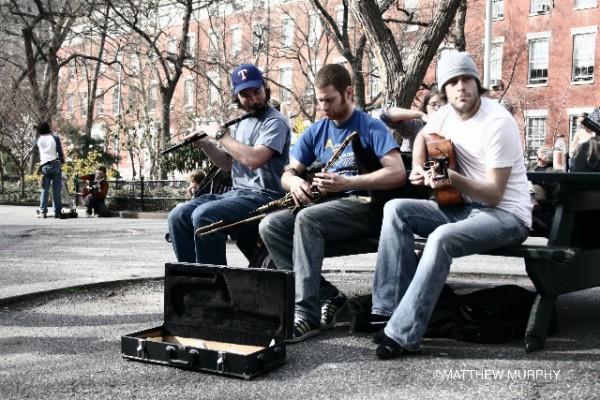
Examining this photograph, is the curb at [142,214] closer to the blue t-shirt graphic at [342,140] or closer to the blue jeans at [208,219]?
the blue jeans at [208,219]

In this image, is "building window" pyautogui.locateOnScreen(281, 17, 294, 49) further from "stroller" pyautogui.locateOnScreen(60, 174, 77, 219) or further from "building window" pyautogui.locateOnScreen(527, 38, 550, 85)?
"stroller" pyautogui.locateOnScreen(60, 174, 77, 219)

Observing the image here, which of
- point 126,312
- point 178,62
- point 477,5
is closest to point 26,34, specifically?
point 178,62

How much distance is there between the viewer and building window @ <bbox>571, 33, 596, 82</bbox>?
112 ft

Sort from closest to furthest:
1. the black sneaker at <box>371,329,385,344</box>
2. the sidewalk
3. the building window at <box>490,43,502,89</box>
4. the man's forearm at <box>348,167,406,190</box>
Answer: the black sneaker at <box>371,329,385,344</box>, the man's forearm at <box>348,167,406,190</box>, the sidewalk, the building window at <box>490,43,502,89</box>

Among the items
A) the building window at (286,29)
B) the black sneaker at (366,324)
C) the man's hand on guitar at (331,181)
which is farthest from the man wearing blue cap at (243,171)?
the building window at (286,29)

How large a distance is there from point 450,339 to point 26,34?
982 inches

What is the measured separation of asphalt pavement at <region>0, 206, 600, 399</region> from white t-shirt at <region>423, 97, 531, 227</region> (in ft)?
2.61

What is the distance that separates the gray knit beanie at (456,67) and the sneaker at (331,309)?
1540 mm

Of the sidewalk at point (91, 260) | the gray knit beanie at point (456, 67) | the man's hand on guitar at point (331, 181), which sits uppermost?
the gray knit beanie at point (456, 67)

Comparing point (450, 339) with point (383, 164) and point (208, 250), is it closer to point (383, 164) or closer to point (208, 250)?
point (383, 164)

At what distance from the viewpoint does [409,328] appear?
3809mm

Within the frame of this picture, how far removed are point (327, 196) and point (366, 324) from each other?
823 mm

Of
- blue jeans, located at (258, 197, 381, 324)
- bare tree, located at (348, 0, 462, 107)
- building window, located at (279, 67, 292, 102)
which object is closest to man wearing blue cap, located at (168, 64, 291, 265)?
blue jeans, located at (258, 197, 381, 324)

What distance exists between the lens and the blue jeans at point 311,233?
14.3 ft
